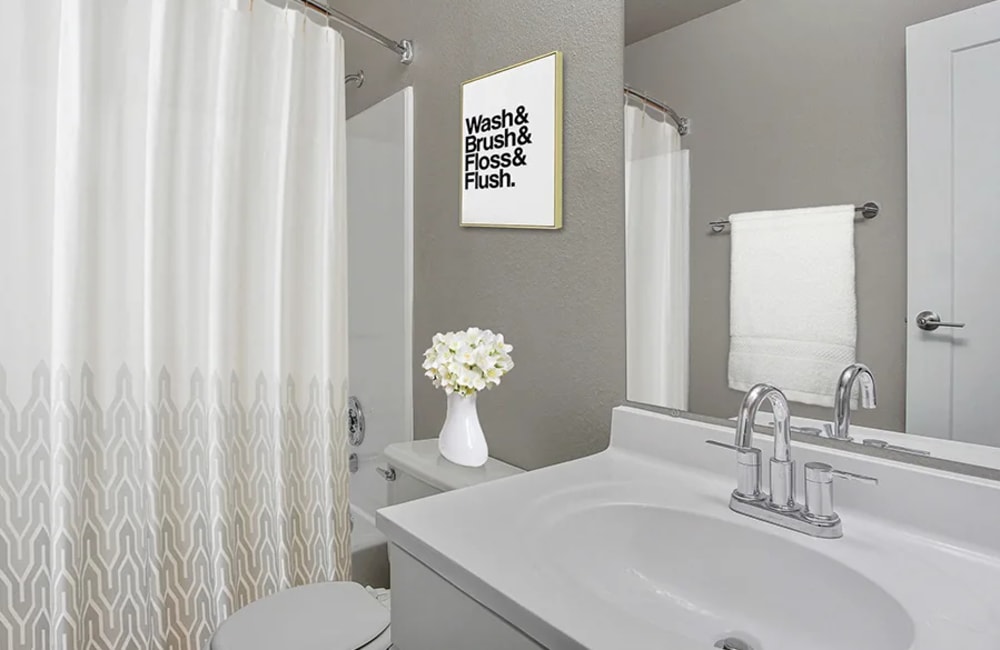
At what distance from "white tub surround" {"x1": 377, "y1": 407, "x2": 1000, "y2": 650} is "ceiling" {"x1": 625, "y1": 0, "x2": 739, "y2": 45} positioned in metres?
0.76

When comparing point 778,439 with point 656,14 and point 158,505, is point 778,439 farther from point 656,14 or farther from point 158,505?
point 158,505

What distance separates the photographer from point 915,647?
605 mm

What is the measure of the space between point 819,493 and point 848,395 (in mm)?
191

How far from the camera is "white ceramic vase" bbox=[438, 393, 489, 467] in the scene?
140cm

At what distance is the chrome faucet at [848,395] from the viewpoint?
0.96 m

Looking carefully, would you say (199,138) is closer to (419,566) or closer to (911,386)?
(419,566)

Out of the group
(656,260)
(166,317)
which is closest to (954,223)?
(656,260)

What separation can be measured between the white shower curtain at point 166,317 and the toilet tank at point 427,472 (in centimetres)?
23

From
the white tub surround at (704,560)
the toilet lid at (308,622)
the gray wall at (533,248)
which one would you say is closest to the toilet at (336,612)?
the toilet lid at (308,622)

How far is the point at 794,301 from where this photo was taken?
103cm

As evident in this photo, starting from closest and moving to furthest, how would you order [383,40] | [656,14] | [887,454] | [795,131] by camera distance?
[887,454]
[795,131]
[656,14]
[383,40]

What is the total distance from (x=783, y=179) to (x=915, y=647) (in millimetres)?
710

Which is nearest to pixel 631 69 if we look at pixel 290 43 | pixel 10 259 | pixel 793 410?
pixel 793 410

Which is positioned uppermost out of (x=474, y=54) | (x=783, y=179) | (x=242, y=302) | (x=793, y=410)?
(x=474, y=54)
